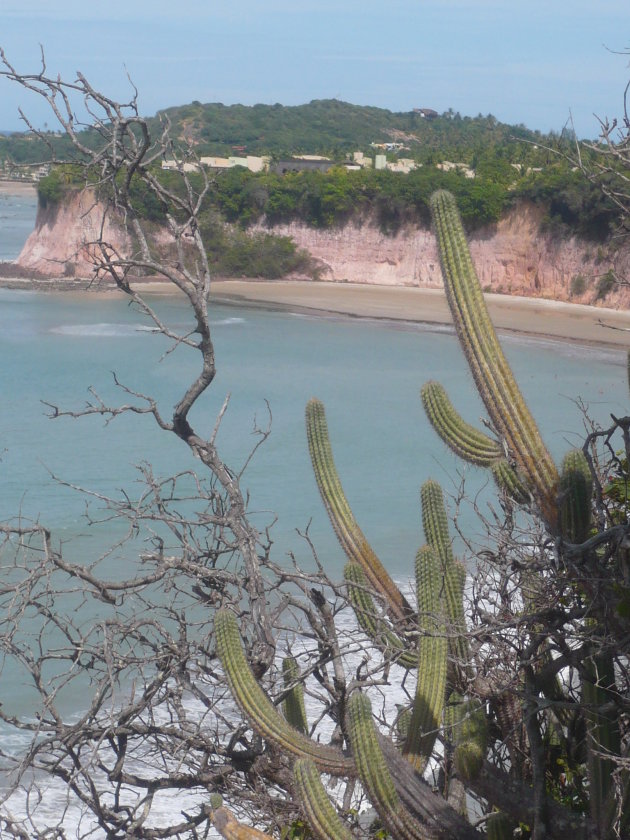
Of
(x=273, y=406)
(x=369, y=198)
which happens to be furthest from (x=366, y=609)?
(x=369, y=198)

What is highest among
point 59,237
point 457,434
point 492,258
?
point 492,258

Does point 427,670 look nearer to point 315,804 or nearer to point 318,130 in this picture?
point 315,804

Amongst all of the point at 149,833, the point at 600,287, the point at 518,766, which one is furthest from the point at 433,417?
the point at 600,287

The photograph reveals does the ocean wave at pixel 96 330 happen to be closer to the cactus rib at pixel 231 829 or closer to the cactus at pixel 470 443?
the cactus at pixel 470 443

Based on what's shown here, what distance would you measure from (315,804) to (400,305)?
116ft

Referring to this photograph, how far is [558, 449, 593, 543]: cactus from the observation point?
3.61m

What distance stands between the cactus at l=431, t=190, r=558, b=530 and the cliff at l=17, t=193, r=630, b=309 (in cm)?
3222

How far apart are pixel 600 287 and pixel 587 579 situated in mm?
33572

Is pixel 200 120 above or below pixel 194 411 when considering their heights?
above

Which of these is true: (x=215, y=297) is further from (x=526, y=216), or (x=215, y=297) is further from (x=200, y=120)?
(x=200, y=120)

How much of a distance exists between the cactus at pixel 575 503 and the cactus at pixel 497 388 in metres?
0.15

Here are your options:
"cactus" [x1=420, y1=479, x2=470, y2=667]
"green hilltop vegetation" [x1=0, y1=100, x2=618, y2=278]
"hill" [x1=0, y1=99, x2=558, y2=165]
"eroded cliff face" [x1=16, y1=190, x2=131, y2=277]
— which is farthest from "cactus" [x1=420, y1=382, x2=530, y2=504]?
"hill" [x1=0, y1=99, x2=558, y2=165]

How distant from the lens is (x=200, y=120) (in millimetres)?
88312

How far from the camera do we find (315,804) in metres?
3.52
